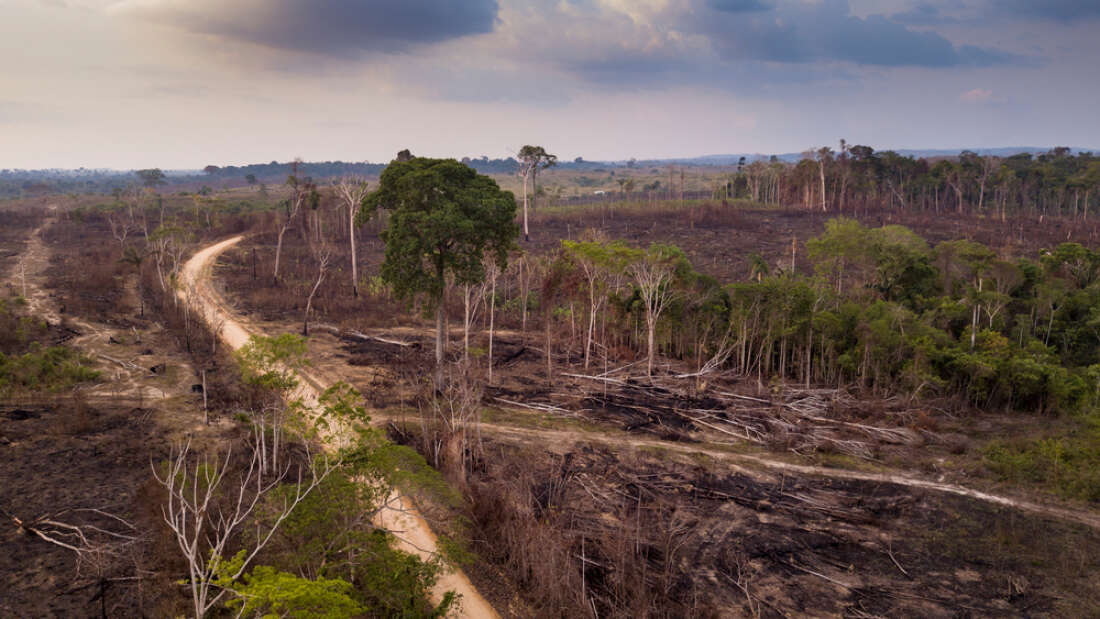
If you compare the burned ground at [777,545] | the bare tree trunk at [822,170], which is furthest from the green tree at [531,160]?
the burned ground at [777,545]

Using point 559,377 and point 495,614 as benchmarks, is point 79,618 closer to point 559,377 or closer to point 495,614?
point 495,614

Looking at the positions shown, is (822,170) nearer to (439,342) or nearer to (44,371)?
(439,342)

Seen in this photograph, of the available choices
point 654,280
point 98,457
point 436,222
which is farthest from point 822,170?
point 98,457

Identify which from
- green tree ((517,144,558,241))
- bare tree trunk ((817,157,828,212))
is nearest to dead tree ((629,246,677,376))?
green tree ((517,144,558,241))

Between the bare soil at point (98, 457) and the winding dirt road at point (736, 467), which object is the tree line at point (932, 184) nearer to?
the winding dirt road at point (736, 467)

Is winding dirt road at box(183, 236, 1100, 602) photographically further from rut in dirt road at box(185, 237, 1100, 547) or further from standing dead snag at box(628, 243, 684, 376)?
standing dead snag at box(628, 243, 684, 376)
